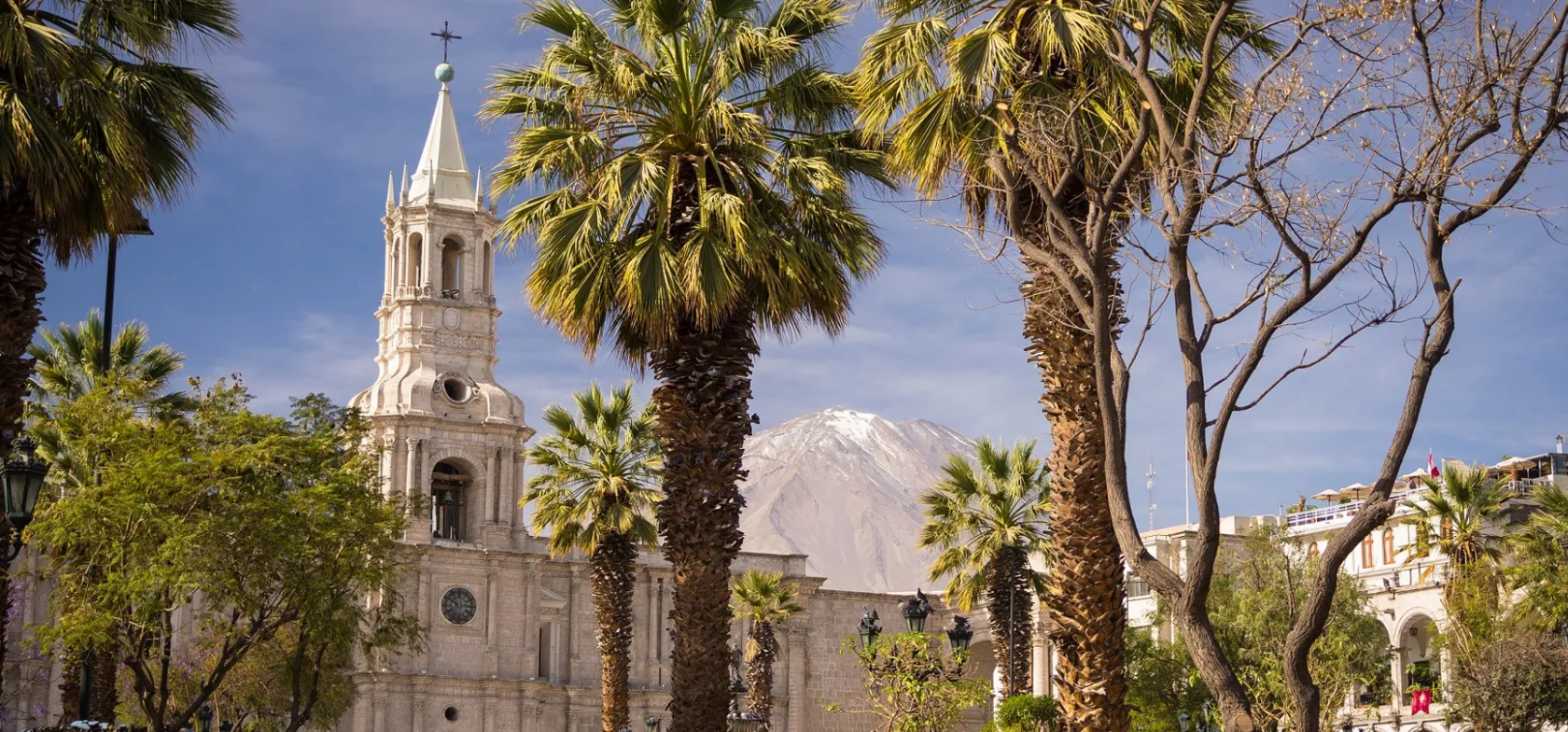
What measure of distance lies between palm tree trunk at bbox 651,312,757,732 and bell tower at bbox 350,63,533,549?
38041 mm

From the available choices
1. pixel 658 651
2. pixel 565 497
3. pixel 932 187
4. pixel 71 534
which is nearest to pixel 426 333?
pixel 658 651

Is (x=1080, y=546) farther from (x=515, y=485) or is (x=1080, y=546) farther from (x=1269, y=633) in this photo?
(x=515, y=485)

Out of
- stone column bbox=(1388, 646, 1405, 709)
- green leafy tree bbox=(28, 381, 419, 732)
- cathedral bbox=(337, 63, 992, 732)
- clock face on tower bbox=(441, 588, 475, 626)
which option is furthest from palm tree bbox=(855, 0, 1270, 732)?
clock face on tower bbox=(441, 588, 475, 626)

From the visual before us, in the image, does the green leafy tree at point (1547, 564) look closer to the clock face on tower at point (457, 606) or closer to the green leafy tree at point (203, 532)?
the green leafy tree at point (203, 532)

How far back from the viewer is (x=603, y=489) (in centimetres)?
4200

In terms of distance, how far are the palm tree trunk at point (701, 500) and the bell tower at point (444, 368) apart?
3804 cm

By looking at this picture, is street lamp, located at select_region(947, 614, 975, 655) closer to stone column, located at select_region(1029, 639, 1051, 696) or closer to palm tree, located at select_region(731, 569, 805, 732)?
palm tree, located at select_region(731, 569, 805, 732)

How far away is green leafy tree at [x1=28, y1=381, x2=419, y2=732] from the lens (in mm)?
28359

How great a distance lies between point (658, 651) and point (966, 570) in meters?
21.1

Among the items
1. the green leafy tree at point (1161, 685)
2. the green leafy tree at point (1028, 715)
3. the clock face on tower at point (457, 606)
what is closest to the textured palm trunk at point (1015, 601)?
the green leafy tree at point (1161, 685)

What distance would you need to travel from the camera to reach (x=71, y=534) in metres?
28.9

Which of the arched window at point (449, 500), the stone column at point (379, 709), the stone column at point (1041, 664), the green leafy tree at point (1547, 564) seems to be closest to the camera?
the green leafy tree at point (1547, 564)

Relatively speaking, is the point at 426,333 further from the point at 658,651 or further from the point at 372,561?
the point at 372,561

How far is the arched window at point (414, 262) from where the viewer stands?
202 ft
